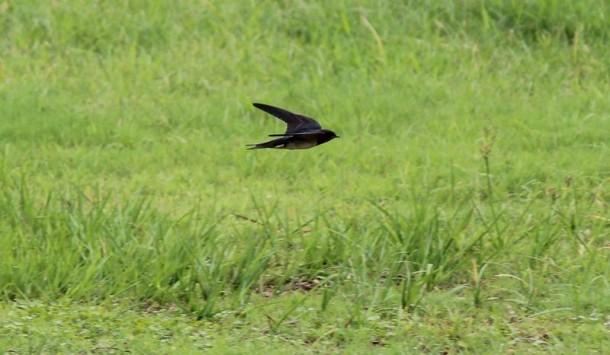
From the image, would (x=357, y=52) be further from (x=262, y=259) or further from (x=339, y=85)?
(x=262, y=259)

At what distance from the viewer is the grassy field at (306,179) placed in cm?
559

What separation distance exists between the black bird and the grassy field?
3.16 feet

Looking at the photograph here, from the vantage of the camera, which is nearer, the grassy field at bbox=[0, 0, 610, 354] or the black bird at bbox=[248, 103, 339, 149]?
the black bird at bbox=[248, 103, 339, 149]

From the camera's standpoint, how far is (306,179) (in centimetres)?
736

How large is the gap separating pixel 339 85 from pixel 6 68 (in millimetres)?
2032

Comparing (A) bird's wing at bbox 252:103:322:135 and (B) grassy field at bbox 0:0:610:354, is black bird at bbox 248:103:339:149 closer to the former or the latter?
(A) bird's wing at bbox 252:103:322:135

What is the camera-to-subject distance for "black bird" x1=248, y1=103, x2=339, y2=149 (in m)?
4.50

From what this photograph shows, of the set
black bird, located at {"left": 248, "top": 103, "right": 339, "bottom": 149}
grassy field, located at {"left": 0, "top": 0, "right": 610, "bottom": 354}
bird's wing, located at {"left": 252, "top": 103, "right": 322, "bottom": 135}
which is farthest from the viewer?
grassy field, located at {"left": 0, "top": 0, "right": 610, "bottom": 354}

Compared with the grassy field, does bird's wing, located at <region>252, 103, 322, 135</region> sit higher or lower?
higher

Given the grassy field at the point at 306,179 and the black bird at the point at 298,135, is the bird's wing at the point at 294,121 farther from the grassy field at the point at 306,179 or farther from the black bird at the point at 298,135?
the grassy field at the point at 306,179

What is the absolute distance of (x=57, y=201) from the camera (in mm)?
6594

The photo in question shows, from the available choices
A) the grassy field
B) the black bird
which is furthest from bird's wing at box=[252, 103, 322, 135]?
the grassy field

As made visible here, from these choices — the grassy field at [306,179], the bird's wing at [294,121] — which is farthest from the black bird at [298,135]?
the grassy field at [306,179]

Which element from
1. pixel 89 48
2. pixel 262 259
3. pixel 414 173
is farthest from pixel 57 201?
pixel 89 48
